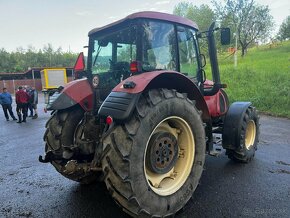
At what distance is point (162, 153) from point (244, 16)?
3143 centimetres

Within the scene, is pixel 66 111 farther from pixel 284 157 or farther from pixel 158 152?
pixel 284 157

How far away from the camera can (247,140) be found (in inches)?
201

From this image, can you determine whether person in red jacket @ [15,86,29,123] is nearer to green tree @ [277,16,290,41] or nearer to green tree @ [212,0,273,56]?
green tree @ [212,0,273,56]

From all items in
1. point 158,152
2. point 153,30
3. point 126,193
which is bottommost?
point 126,193

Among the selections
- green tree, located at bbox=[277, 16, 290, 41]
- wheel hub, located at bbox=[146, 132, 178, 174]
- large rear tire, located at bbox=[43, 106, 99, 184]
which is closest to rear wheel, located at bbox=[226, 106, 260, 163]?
wheel hub, located at bbox=[146, 132, 178, 174]

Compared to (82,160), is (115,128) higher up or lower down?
higher up

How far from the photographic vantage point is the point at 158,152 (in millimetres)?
2996

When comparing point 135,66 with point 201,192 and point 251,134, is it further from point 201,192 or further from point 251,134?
point 251,134

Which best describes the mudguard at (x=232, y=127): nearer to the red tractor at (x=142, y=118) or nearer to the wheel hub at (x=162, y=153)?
the red tractor at (x=142, y=118)

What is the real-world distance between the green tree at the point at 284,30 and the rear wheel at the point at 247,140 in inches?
1867

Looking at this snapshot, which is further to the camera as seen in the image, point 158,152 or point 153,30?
point 153,30

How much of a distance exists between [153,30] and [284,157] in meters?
3.82

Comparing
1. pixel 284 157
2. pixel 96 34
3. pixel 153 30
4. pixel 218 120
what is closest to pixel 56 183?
pixel 96 34

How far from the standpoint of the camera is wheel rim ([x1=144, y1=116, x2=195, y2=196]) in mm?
3027
